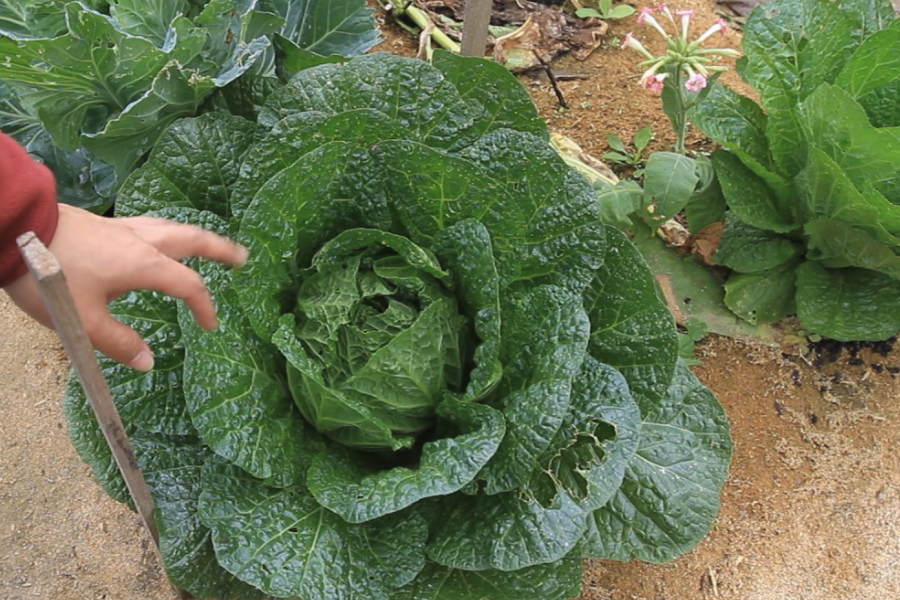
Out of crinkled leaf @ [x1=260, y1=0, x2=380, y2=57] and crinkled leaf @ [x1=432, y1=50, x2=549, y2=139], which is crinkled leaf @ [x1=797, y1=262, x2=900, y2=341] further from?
crinkled leaf @ [x1=260, y1=0, x2=380, y2=57]

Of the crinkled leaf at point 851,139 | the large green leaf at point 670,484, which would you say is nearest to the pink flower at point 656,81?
the crinkled leaf at point 851,139

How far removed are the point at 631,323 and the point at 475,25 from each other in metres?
1.05

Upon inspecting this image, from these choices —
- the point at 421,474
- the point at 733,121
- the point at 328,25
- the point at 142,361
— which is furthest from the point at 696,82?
the point at 142,361

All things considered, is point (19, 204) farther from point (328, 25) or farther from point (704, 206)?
point (704, 206)

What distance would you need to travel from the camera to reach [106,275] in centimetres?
106

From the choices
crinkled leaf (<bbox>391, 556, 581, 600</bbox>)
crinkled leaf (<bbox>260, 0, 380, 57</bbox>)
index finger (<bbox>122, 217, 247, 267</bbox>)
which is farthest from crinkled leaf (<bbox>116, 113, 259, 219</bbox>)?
crinkled leaf (<bbox>391, 556, 581, 600</bbox>)

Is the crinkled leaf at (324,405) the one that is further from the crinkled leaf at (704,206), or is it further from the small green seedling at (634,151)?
the small green seedling at (634,151)

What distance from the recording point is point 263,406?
1409mm

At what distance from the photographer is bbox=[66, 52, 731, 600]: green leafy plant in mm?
1353

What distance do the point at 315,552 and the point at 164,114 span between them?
112 centimetres

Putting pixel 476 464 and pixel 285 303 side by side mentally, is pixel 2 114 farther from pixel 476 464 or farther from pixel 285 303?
pixel 476 464

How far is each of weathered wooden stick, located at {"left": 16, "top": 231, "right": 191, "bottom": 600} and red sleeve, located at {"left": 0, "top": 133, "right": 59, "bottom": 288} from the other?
0.05 metres

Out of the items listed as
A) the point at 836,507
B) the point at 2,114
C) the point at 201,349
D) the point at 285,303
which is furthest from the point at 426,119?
the point at 836,507

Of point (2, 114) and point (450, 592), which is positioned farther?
point (2, 114)
